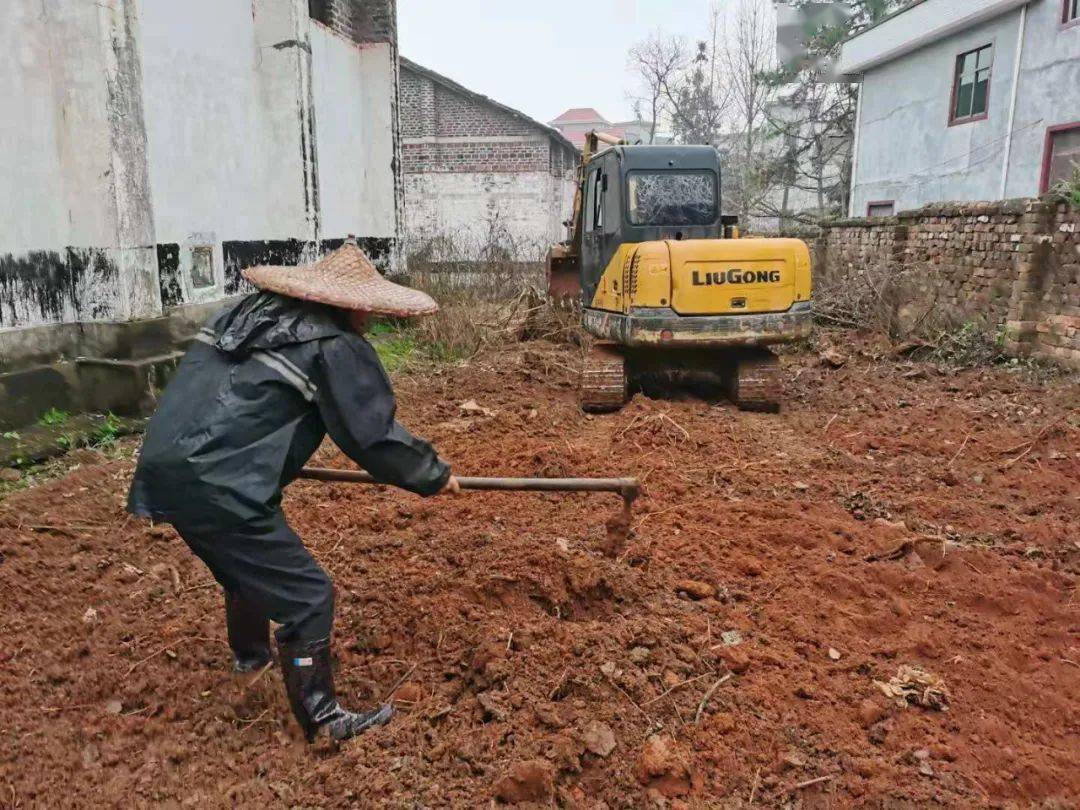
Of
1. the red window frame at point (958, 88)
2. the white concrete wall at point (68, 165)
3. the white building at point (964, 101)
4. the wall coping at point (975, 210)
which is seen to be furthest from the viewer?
the red window frame at point (958, 88)

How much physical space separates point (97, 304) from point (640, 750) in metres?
5.40

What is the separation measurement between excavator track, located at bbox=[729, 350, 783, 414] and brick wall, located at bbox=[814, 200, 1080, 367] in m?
3.12

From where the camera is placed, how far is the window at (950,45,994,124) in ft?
47.7

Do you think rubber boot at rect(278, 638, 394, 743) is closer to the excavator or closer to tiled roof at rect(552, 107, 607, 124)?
the excavator

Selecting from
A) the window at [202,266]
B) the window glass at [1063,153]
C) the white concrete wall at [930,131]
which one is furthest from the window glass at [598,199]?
the white concrete wall at [930,131]

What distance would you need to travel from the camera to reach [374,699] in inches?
119

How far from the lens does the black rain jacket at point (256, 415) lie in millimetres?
2455

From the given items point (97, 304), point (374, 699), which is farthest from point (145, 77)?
point (374, 699)

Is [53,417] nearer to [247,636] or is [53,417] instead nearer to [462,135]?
[247,636]

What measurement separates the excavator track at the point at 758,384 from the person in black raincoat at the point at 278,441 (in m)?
5.08

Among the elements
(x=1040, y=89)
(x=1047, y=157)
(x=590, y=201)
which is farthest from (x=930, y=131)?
A: (x=590, y=201)

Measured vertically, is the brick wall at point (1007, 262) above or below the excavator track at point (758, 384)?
above

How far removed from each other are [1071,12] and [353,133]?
10964 millimetres

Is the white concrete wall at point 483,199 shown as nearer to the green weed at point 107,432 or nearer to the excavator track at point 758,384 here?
the excavator track at point 758,384
